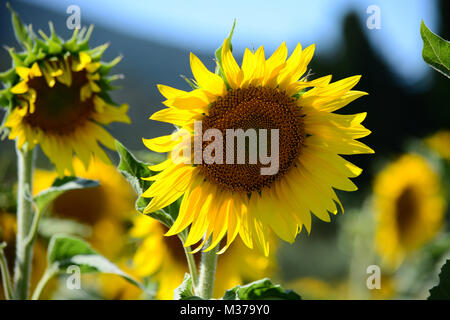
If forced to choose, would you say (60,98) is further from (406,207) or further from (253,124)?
(406,207)

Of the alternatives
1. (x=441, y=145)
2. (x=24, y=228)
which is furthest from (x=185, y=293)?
(x=441, y=145)

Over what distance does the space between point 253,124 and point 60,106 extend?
55cm

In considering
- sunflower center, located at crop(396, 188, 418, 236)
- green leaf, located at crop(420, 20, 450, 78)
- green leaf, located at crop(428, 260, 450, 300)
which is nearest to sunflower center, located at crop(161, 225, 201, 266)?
green leaf, located at crop(428, 260, 450, 300)

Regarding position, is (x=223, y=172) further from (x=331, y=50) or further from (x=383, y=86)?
(x=331, y=50)

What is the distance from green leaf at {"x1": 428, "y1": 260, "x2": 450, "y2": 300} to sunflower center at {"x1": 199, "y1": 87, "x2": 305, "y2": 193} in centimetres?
29

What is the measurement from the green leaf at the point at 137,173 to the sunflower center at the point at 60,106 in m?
0.36

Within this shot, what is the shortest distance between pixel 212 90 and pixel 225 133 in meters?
0.07

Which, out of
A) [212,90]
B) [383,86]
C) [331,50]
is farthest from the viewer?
[331,50]

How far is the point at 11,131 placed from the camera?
110 centimetres

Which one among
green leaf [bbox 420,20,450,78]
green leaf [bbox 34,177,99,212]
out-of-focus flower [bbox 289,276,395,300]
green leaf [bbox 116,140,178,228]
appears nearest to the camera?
green leaf [bbox 420,20,450,78]

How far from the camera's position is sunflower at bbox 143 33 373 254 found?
797 mm

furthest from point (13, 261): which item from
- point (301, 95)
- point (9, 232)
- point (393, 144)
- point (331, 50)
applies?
point (331, 50)

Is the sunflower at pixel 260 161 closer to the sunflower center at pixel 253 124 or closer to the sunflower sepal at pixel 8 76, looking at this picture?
the sunflower center at pixel 253 124

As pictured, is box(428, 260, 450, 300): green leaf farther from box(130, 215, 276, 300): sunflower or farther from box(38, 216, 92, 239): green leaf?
box(38, 216, 92, 239): green leaf
